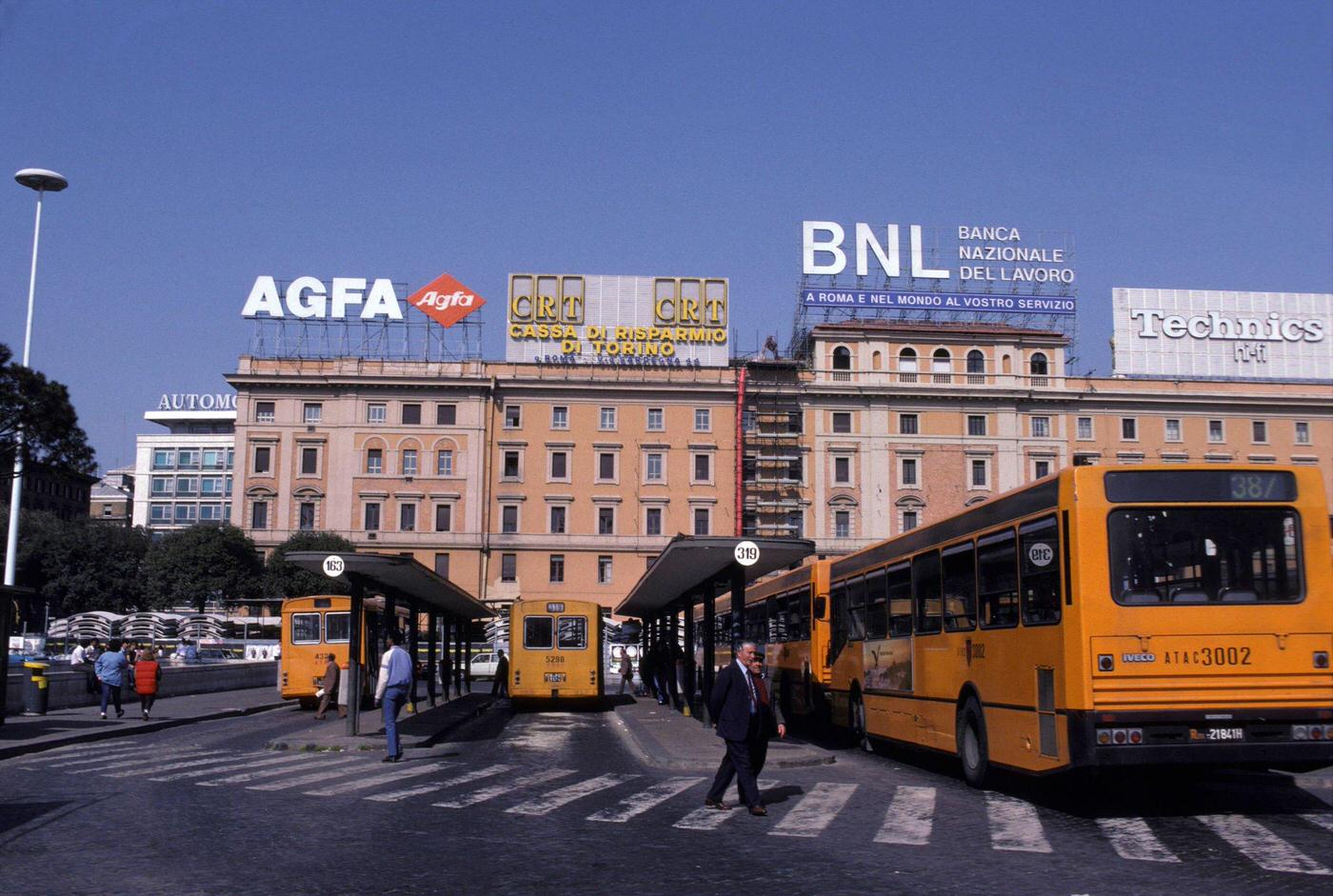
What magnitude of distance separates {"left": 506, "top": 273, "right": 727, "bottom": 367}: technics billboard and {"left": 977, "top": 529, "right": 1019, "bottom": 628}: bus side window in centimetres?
6727

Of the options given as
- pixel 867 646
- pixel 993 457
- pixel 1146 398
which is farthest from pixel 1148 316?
pixel 867 646

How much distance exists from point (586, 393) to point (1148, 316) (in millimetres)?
34767

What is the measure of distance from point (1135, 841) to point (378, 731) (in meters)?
15.8

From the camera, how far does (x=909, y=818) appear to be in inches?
500

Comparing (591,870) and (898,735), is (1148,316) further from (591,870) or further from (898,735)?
(591,870)

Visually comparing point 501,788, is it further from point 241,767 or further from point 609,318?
point 609,318

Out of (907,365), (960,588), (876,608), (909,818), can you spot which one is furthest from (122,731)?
(907,365)

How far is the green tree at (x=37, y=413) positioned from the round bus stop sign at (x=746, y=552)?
17.9 meters

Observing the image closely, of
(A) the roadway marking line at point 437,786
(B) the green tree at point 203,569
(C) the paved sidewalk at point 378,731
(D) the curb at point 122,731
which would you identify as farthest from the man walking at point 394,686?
(B) the green tree at point 203,569

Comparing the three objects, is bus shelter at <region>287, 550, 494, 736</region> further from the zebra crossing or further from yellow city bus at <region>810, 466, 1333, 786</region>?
yellow city bus at <region>810, 466, 1333, 786</region>

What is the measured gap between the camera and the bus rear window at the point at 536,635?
35094 mm

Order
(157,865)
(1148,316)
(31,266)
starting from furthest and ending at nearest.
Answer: (1148,316), (31,266), (157,865)

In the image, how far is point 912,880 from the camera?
9.30m

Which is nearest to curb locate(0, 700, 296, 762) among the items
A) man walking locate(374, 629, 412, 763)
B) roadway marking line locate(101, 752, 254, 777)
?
roadway marking line locate(101, 752, 254, 777)
